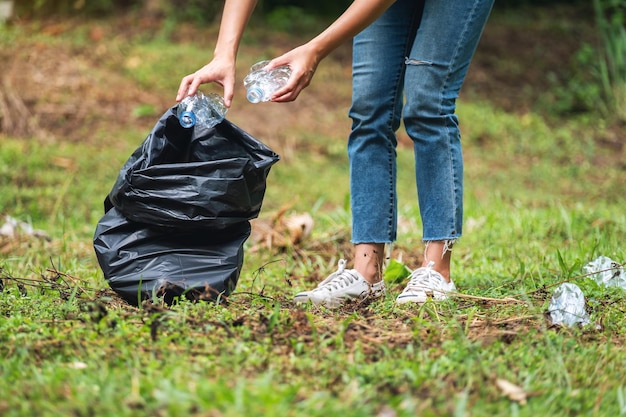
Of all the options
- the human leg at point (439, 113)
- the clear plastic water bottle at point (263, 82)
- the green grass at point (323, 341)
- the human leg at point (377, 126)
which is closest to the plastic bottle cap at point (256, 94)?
the clear plastic water bottle at point (263, 82)

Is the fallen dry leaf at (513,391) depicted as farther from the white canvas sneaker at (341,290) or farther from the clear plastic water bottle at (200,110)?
the clear plastic water bottle at (200,110)

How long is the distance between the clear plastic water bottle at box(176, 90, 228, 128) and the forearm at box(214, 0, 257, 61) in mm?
179

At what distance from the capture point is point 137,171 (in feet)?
9.05

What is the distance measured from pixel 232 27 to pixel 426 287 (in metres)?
1.21

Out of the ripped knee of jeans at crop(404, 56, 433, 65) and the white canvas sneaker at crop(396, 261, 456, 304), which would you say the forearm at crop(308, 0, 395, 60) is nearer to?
the ripped knee of jeans at crop(404, 56, 433, 65)

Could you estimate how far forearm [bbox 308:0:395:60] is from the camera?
263cm

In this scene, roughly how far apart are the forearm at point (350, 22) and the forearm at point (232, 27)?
318 millimetres

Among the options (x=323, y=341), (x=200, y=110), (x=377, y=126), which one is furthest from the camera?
(x=377, y=126)

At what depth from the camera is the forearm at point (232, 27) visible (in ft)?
9.16

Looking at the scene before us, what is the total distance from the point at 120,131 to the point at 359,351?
6013 millimetres

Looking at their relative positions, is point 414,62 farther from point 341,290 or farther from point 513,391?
point 513,391

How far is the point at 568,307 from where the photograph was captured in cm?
261

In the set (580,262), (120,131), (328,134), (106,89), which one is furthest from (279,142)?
(580,262)

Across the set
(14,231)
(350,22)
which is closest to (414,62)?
(350,22)
